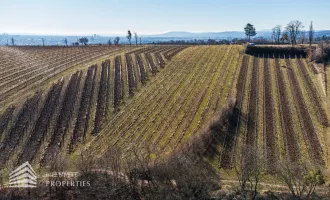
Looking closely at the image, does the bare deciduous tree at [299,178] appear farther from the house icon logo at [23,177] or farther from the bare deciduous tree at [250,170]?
the house icon logo at [23,177]

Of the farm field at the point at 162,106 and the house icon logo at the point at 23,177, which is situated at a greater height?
the farm field at the point at 162,106

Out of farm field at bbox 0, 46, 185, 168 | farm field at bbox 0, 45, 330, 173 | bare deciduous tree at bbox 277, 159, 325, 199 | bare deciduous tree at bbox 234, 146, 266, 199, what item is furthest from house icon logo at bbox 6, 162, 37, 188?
bare deciduous tree at bbox 277, 159, 325, 199

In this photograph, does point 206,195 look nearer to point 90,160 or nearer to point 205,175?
point 205,175

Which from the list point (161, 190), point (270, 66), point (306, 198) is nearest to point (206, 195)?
point (161, 190)

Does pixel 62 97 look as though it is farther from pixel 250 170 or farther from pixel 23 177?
pixel 250 170

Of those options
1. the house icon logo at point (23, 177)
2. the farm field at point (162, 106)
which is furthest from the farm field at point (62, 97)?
the house icon logo at point (23, 177)
